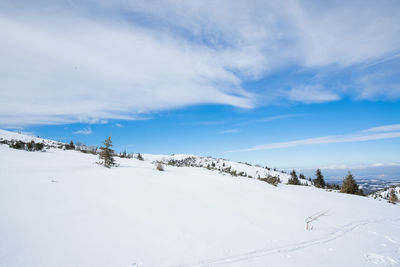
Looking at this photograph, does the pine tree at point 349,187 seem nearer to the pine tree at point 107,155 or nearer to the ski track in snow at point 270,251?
the ski track in snow at point 270,251

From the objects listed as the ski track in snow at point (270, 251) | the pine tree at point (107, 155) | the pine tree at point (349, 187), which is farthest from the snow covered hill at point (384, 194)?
the pine tree at point (107, 155)

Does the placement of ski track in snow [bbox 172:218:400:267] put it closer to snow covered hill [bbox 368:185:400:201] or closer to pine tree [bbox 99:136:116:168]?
pine tree [bbox 99:136:116:168]

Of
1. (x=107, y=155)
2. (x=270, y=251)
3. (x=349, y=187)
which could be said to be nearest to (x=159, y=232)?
(x=270, y=251)

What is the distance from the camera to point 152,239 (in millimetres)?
3609

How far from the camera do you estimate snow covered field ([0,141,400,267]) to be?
302 centimetres

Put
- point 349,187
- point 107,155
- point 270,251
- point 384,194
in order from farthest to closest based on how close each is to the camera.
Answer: point 384,194 < point 349,187 < point 107,155 < point 270,251

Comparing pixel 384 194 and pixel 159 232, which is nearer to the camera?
pixel 159 232

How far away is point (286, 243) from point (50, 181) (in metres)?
7.96

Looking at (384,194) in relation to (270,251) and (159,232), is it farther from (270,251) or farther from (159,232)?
(159,232)

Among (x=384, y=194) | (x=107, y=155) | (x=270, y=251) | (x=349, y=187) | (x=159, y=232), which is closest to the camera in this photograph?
(x=270, y=251)

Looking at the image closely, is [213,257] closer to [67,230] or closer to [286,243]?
[286,243]

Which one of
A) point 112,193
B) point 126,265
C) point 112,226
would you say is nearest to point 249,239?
point 126,265

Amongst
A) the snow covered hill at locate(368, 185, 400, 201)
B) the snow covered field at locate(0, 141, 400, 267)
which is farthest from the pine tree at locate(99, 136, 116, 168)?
the snow covered hill at locate(368, 185, 400, 201)

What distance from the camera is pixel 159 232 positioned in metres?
3.92
